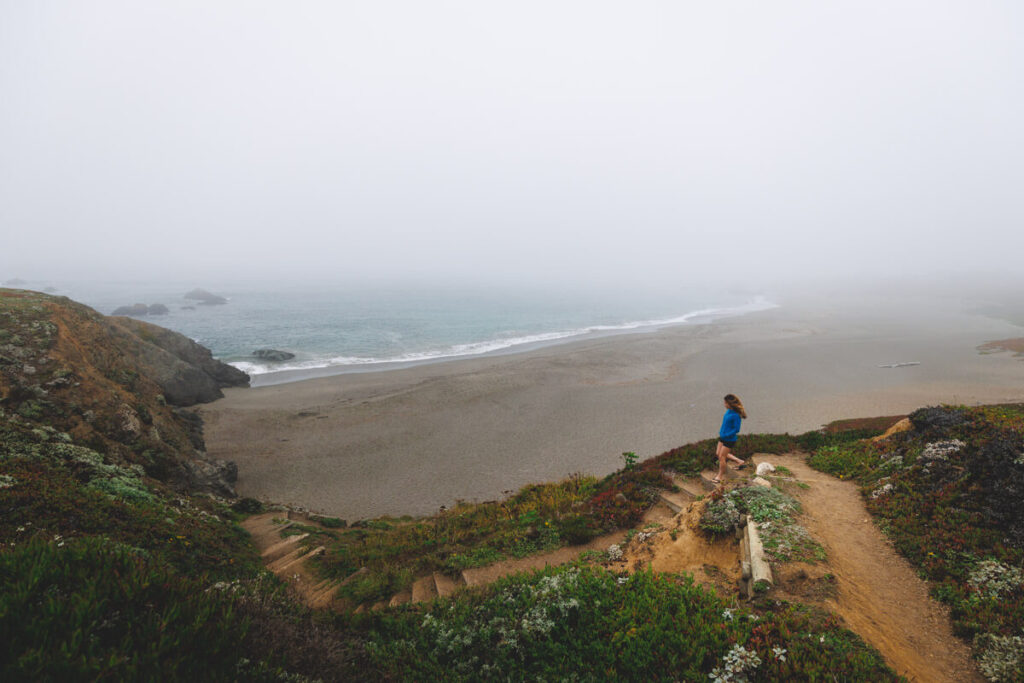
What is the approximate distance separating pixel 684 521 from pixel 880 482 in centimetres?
505

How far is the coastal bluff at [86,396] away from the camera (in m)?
10.1

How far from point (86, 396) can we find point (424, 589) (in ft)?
39.8

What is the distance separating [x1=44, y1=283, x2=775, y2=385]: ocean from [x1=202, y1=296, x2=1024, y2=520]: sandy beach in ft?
24.3

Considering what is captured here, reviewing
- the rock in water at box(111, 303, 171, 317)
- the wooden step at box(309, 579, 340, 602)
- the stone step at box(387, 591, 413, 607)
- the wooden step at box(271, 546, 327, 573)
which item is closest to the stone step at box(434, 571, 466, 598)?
the stone step at box(387, 591, 413, 607)

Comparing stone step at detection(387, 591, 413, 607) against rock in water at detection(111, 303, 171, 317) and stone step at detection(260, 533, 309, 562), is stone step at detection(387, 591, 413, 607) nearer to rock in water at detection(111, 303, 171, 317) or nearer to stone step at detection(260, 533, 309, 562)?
stone step at detection(260, 533, 309, 562)

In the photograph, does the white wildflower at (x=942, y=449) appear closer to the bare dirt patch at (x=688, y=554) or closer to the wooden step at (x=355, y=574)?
the bare dirt patch at (x=688, y=554)

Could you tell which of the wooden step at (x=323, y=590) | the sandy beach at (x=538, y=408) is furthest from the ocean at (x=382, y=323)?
the wooden step at (x=323, y=590)

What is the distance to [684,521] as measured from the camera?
7500 millimetres

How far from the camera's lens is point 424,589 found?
24.3 feet

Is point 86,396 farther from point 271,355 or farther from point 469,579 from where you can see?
point 271,355

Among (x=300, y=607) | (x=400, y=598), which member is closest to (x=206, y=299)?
(x=400, y=598)

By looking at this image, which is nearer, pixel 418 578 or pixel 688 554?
pixel 688 554

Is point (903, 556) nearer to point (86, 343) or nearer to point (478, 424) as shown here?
point (478, 424)

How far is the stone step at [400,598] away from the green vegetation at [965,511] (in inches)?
309
